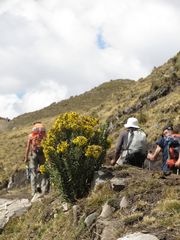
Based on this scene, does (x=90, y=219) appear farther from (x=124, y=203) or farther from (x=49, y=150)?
(x=49, y=150)

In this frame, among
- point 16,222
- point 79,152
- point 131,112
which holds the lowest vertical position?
point 16,222

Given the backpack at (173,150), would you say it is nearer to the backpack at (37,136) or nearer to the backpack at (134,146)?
the backpack at (134,146)

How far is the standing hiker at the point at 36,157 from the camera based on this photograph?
12.3 metres

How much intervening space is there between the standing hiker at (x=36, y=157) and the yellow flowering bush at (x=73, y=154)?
8.17ft

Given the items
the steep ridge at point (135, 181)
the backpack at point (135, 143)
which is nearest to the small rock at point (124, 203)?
the steep ridge at point (135, 181)

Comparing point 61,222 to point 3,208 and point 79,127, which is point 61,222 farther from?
point 3,208

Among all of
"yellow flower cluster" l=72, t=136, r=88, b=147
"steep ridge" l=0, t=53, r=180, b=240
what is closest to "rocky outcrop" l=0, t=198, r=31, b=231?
"steep ridge" l=0, t=53, r=180, b=240

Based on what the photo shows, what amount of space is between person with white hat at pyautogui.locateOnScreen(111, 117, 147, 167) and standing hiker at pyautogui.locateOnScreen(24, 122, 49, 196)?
2586 millimetres

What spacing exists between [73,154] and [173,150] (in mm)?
2001

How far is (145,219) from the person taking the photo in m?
6.86

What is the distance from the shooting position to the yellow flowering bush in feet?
30.8

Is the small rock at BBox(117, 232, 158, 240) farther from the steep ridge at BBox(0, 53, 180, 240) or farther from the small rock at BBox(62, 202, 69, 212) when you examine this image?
the small rock at BBox(62, 202, 69, 212)

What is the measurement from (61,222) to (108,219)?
1532 mm

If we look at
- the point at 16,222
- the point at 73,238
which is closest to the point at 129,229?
the point at 73,238
